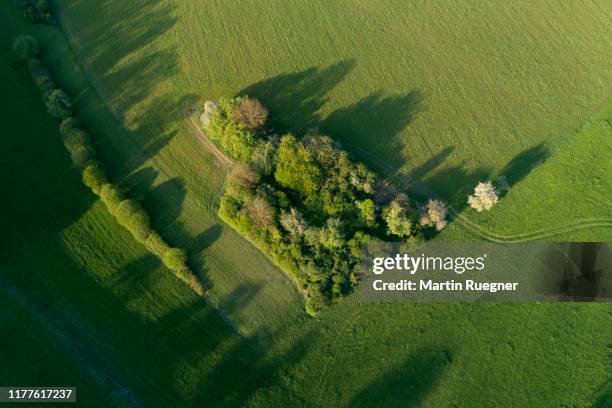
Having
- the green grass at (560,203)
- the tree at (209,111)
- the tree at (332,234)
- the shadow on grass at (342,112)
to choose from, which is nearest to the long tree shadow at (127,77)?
the tree at (209,111)

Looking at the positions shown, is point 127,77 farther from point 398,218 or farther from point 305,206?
point 398,218

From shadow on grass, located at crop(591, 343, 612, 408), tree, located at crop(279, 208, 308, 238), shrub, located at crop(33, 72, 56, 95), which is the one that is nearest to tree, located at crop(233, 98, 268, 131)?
tree, located at crop(279, 208, 308, 238)

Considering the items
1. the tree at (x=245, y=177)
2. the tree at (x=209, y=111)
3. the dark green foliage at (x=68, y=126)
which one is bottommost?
the tree at (x=245, y=177)

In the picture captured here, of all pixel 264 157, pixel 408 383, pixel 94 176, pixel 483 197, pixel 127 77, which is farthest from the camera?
pixel 127 77

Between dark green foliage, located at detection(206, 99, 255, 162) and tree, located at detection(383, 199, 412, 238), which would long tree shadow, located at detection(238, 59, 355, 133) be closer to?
dark green foliage, located at detection(206, 99, 255, 162)

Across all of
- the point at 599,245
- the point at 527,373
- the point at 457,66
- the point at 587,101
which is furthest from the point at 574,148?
the point at 527,373

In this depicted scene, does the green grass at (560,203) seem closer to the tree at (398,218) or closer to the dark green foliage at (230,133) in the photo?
the tree at (398,218)

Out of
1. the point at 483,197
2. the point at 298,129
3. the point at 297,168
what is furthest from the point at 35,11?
the point at 483,197
